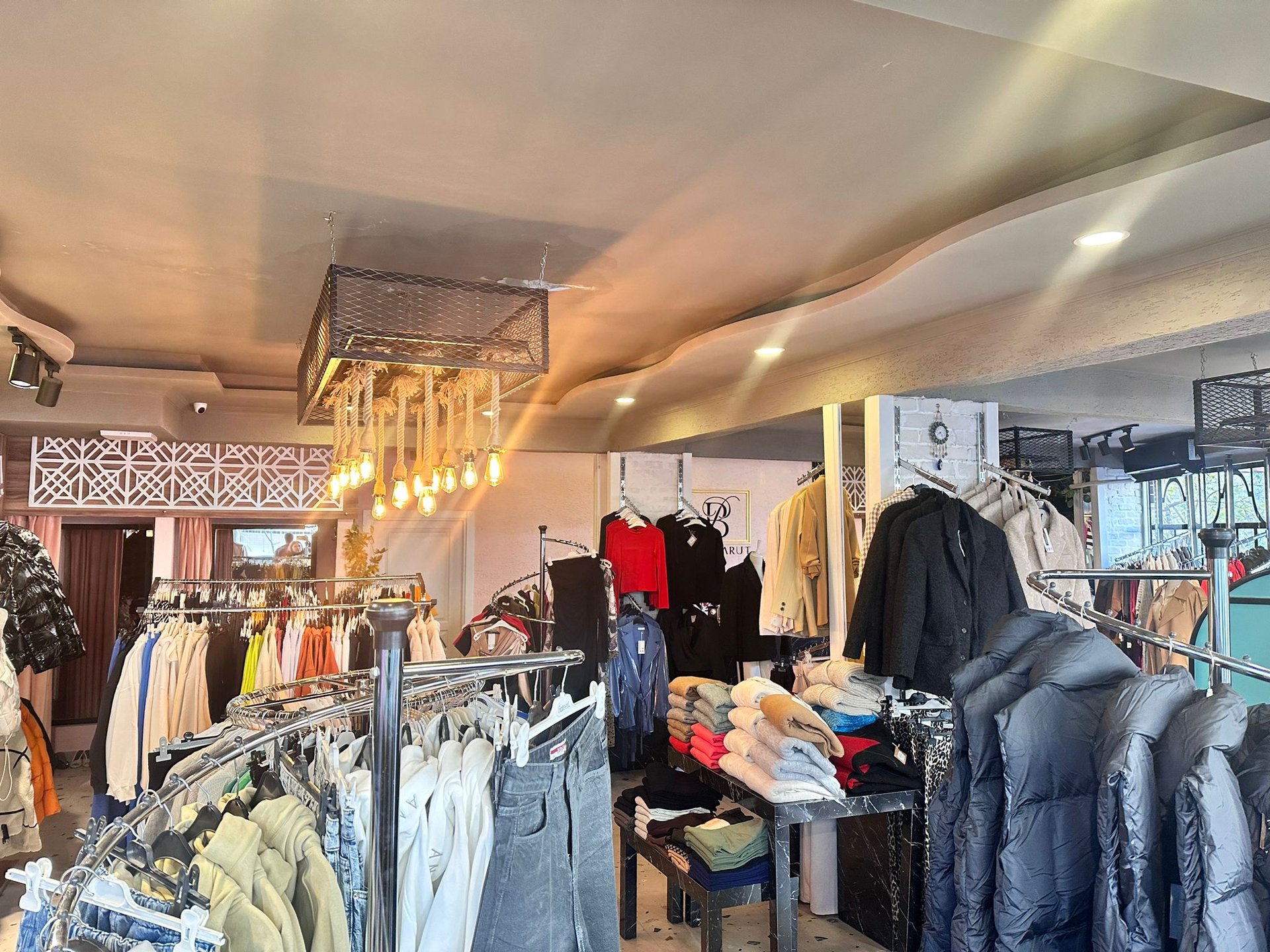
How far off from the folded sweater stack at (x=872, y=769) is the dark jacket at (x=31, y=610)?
3.85 metres

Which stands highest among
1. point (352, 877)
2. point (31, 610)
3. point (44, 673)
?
point (31, 610)

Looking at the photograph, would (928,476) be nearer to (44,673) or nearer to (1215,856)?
(1215,856)

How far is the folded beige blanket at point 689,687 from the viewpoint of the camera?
398 centimetres

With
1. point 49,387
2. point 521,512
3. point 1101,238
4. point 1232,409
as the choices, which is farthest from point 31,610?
point 1232,409

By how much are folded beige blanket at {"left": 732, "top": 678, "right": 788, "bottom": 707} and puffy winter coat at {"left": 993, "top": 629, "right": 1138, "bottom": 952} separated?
5.54 feet

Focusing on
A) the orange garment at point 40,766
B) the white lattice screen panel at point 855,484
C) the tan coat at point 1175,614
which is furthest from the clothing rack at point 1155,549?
the orange garment at point 40,766

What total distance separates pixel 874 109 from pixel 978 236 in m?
0.62

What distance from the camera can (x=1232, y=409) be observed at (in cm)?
443

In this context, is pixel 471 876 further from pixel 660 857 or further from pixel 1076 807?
pixel 660 857

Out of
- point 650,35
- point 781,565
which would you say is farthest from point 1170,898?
point 781,565

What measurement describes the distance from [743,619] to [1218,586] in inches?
156

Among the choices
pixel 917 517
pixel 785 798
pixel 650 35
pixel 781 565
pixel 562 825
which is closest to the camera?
pixel 562 825

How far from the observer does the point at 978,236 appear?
2.82m

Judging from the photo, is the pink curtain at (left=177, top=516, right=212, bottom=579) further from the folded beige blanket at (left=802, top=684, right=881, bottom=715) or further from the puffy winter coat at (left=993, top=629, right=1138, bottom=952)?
the puffy winter coat at (left=993, top=629, right=1138, bottom=952)
